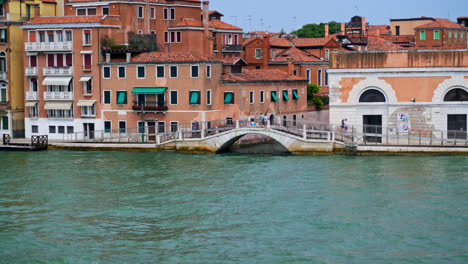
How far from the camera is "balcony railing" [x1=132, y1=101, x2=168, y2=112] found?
167ft

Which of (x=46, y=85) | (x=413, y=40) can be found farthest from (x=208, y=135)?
(x=413, y=40)

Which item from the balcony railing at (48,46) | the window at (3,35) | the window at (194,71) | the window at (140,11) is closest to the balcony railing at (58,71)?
the balcony railing at (48,46)

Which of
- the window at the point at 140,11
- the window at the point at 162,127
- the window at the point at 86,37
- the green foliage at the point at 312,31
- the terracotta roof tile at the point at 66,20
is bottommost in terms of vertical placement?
the window at the point at 162,127

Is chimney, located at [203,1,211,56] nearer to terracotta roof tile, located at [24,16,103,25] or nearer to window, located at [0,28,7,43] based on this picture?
terracotta roof tile, located at [24,16,103,25]

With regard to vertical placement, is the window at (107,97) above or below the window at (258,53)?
below

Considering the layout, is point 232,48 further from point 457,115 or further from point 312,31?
point 312,31

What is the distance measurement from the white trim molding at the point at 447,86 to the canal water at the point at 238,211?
5253 mm

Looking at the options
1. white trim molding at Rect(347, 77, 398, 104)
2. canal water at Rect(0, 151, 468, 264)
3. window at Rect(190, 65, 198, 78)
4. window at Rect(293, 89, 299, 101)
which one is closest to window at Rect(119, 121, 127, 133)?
window at Rect(190, 65, 198, 78)

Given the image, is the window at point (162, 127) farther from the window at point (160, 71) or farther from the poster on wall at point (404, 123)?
the poster on wall at point (404, 123)

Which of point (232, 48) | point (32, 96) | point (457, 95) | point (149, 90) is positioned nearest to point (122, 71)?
point (149, 90)

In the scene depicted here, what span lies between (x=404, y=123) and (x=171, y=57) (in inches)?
566

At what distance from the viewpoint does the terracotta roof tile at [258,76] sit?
5234 centimetres

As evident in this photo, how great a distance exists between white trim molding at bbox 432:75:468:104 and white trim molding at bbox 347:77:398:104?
6.95ft

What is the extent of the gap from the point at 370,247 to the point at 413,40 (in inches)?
2300
